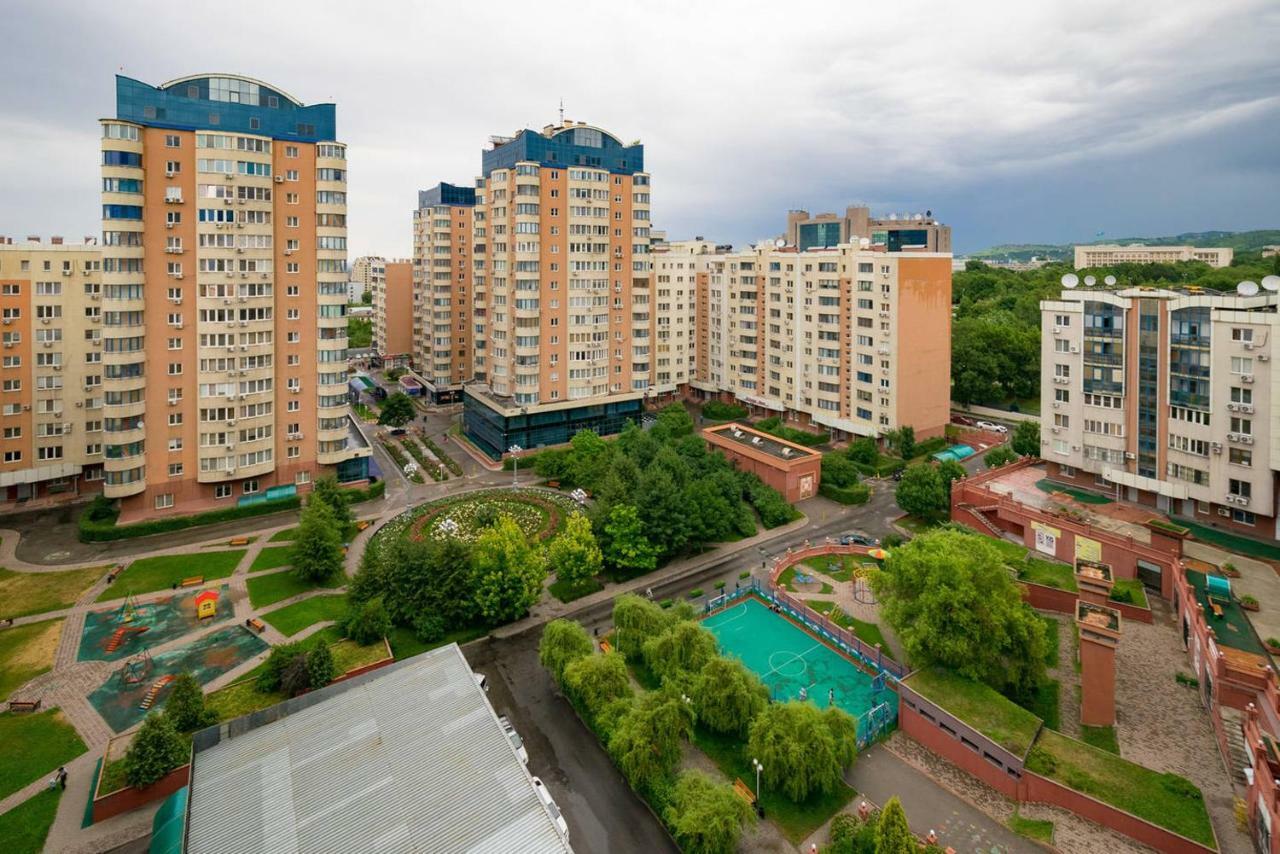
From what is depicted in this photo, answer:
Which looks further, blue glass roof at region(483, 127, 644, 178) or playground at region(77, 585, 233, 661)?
blue glass roof at region(483, 127, 644, 178)

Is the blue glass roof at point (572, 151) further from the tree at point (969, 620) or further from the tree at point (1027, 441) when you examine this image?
the tree at point (969, 620)

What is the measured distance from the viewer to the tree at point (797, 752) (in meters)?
27.6

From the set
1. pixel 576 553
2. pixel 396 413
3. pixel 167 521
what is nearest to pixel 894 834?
pixel 576 553

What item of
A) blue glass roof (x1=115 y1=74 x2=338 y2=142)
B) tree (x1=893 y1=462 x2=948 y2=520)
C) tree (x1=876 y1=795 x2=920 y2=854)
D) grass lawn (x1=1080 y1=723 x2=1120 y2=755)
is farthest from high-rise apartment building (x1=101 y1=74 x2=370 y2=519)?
grass lawn (x1=1080 y1=723 x2=1120 y2=755)

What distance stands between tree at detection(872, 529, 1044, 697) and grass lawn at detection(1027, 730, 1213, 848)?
4.28m

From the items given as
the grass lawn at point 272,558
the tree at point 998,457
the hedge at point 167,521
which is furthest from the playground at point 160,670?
the tree at point 998,457

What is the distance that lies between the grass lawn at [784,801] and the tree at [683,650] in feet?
11.4

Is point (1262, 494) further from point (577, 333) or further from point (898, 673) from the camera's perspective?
point (577, 333)

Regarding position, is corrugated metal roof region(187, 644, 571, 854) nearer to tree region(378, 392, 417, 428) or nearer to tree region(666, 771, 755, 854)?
tree region(666, 771, 755, 854)

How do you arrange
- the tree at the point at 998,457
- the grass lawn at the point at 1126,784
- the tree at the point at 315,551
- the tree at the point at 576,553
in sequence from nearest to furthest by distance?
the grass lawn at the point at 1126,784, the tree at the point at 576,553, the tree at the point at 315,551, the tree at the point at 998,457

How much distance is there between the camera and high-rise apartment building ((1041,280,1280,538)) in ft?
143

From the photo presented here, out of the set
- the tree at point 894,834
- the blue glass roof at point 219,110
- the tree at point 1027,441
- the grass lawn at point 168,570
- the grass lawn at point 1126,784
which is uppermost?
the blue glass roof at point 219,110

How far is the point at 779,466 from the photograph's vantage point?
205ft

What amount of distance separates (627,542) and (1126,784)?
2915 cm
